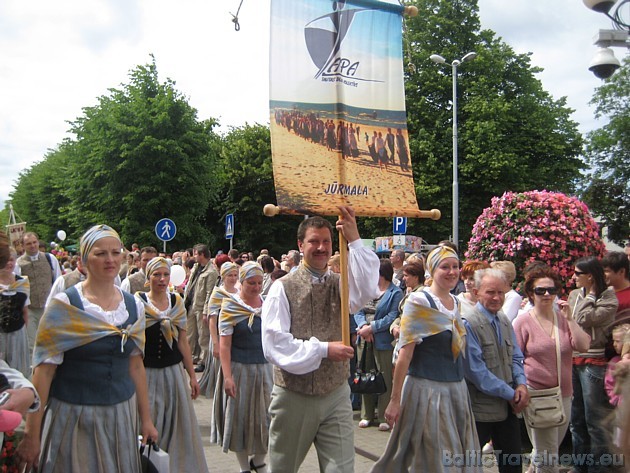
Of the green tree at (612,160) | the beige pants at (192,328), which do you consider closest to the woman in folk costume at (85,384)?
the beige pants at (192,328)

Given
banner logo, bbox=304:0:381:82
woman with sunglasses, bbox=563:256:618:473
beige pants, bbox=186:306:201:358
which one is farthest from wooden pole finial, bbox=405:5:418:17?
beige pants, bbox=186:306:201:358

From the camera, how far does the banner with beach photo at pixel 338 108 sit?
3736 mm

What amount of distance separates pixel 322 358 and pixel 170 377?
6.51 ft

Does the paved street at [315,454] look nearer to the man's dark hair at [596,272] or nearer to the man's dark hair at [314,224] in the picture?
the man's dark hair at [596,272]

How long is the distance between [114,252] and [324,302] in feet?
4.44

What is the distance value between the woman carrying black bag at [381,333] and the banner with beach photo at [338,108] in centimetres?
354

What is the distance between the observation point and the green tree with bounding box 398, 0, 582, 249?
26203mm

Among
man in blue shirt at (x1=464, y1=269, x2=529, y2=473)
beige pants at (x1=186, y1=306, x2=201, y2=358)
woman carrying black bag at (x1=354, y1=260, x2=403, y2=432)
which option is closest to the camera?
man in blue shirt at (x1=464, y1=269, x2=529, y2=473)

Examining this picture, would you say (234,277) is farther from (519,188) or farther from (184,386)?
(519,188)

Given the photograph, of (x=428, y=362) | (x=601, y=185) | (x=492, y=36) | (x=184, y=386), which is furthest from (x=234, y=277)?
(x=601, y=185)

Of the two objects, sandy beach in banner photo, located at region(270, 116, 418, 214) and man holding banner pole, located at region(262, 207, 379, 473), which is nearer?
sandy beach in banner photo, located at region(270, 116, 418, 214)

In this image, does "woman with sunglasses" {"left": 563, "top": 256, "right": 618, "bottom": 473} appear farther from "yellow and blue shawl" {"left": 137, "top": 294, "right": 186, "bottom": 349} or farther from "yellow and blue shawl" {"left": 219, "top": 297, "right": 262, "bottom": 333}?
"yellow and blue shawl" {"left": 137, "top": 294, "right": 186, "bottom": 349}

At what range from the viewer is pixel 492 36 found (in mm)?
29297

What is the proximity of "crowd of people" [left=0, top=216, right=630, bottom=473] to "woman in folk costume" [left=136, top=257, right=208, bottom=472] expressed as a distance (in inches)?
0.5
